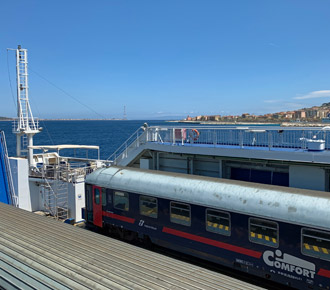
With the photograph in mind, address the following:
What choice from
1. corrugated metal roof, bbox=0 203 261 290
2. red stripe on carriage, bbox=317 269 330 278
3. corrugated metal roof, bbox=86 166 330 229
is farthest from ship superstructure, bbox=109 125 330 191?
corrugated metal roof, bbox=0 203 261 290

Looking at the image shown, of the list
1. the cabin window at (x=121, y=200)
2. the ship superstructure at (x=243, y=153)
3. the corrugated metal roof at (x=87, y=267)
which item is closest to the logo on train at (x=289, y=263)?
the ship superstructure at (x=243, y=153)

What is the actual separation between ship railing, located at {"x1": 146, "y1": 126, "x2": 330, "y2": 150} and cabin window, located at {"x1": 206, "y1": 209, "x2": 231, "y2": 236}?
372 cm

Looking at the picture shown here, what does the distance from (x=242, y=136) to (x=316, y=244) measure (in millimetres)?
5739

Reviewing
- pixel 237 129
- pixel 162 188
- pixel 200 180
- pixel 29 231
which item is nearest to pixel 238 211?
pixel 200 180

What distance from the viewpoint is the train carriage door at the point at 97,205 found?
43.3 ft

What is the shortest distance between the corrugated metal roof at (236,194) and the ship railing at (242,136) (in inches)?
117

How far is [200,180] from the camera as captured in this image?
34.2ft

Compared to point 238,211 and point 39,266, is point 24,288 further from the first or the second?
point 238,211

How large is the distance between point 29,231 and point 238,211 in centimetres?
549

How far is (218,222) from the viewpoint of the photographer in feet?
30.9

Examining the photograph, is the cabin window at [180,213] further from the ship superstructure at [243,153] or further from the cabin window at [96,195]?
the cabin window at [96,195]

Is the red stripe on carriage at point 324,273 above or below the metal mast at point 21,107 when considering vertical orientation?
below

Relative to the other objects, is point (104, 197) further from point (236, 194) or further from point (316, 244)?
point (316, 244)

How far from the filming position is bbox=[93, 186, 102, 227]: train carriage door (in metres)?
13.2
